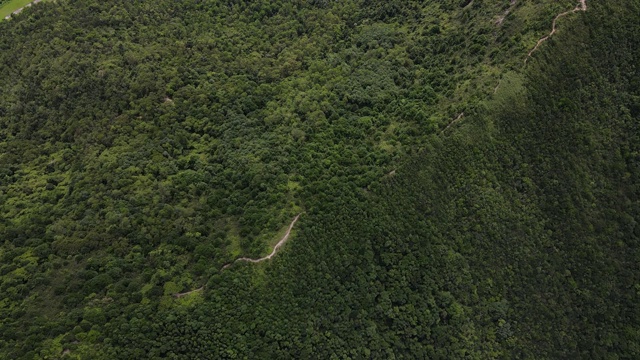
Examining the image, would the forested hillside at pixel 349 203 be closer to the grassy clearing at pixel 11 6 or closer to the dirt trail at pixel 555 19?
the dirt trail at pixel 555 19

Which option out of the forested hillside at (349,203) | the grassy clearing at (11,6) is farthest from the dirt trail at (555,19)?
the grassy clearing at (11,6)

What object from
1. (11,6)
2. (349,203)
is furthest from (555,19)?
(11,6)

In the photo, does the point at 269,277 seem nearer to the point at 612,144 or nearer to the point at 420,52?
the point at 420,52

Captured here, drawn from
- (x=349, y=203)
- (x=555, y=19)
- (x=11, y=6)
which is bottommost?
(x=349, y=203)

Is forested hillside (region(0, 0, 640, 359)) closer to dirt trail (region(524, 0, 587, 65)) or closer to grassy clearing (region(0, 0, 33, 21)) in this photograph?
dirt trail (region(524, 0, 587, 65))

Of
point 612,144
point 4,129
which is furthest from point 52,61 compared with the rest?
point 612,144

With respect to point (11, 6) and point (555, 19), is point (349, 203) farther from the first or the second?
point (11, 6)
